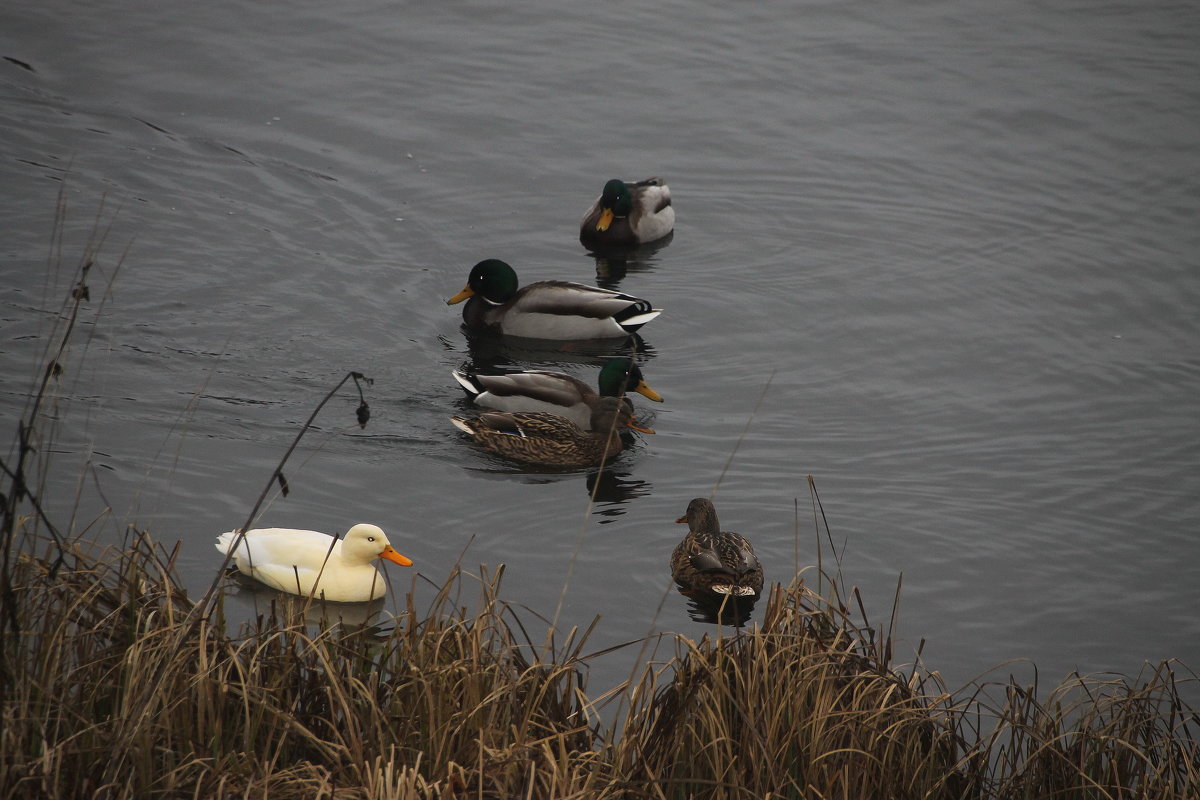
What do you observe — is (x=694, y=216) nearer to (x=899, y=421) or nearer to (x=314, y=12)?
(x=899, y=421)

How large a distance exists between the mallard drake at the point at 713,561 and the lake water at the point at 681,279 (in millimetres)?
253

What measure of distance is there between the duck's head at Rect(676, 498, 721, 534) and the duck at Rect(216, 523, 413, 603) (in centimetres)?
165

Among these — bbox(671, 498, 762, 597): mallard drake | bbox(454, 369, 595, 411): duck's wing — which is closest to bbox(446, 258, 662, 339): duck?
bbox(454, 369, 595, 411): duck's wing

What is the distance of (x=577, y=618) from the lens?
7402mm

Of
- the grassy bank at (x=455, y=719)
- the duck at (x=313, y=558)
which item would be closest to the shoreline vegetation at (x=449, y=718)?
the grassy bank at (x=455, y=719)

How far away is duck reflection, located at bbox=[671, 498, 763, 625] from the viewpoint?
768 centimetres

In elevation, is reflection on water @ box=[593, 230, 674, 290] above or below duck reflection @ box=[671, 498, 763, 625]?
above

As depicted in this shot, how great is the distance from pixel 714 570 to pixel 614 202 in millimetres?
6212

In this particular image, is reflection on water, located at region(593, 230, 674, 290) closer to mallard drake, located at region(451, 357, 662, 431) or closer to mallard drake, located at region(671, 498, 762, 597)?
mallard drake, located at region(451, 357, 662, 431)

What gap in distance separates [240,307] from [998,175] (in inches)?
316

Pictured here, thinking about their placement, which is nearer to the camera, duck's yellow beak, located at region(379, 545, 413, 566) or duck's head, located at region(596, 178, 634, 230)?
duck's yellow beak, located at region(379, 545, 413, 566)

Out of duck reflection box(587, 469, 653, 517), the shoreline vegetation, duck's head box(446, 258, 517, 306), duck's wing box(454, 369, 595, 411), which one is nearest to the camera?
the shoreline vegetation

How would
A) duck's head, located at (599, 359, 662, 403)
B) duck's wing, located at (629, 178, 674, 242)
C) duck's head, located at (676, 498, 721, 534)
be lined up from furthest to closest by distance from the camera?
duck's wing, located at (629, 178, 674, 242)
duck's head, located at (599, 359, 662, 403)
duck's head, located at (676, 498, 721, 534)

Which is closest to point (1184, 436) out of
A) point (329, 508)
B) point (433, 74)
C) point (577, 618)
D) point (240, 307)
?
point (577, 618)
